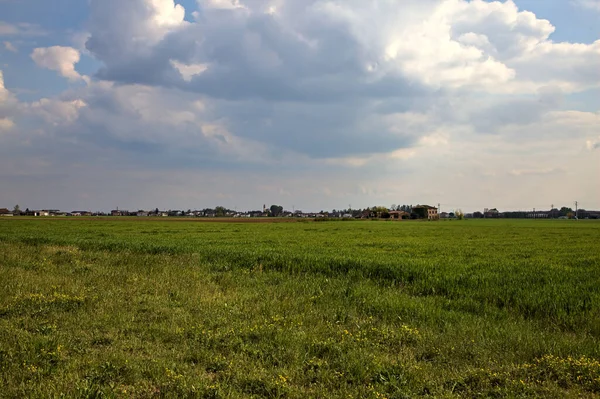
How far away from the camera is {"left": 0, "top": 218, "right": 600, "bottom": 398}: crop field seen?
242 inches

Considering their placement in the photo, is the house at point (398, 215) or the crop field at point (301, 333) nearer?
the crop field at point (301, 333)

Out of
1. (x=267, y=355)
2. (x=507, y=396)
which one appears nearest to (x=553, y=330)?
(x=507, y=396)

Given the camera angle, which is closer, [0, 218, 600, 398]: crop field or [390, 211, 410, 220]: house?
Answer: [0, 218, 600, 398]: crop field

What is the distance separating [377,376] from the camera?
21.3 feet

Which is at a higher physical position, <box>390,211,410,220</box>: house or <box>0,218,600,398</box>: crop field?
<box>390,211,410,220</box>: house

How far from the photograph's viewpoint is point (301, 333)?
27.9 feet

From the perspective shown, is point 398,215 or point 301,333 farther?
point 398,215

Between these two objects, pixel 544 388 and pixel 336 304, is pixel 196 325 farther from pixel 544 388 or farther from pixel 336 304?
pixel 544 388

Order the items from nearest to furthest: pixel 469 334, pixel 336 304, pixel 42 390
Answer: pixel 42 390 < pixel 469 334 < pixel 336 304

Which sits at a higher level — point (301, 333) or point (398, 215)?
point (398, 215)

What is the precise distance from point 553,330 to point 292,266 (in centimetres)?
1079

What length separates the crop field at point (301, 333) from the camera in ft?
20.1

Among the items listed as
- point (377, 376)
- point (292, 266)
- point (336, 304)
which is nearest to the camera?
point (377, 376)

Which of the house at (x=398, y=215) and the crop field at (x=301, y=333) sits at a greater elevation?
the house at (x=398, y=215)
